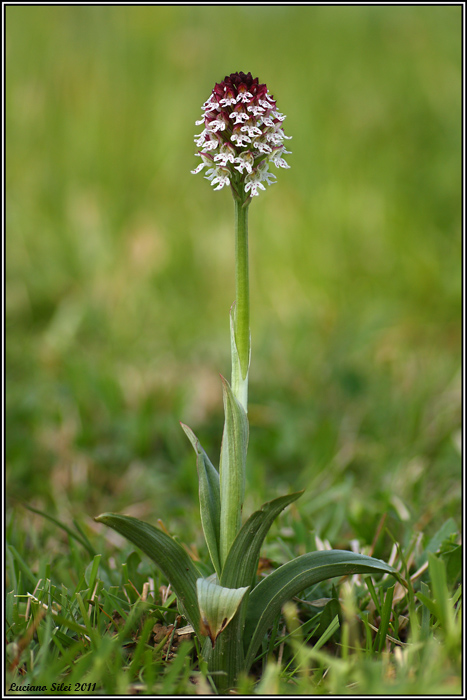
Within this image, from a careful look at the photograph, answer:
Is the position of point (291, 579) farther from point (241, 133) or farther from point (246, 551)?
point (241, 133)

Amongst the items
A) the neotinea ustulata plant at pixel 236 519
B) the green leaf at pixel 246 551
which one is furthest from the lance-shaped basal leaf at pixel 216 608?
the green leaf at pixel 246 551

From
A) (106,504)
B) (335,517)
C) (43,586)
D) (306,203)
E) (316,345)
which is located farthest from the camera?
(306,203)

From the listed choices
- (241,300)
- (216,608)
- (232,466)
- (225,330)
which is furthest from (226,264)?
(216,608)

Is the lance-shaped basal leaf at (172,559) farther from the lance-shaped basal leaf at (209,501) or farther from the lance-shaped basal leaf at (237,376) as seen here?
the lance-shaped basal leaf at (237,376)

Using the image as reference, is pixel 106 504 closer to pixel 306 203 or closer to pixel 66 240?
pixel 66 240

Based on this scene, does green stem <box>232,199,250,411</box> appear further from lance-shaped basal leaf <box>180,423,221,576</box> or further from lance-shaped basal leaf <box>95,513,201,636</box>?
lance-shaped basal leaf <box>95,513,201,636</box>

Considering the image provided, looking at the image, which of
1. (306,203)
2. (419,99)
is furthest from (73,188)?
(419,99)
